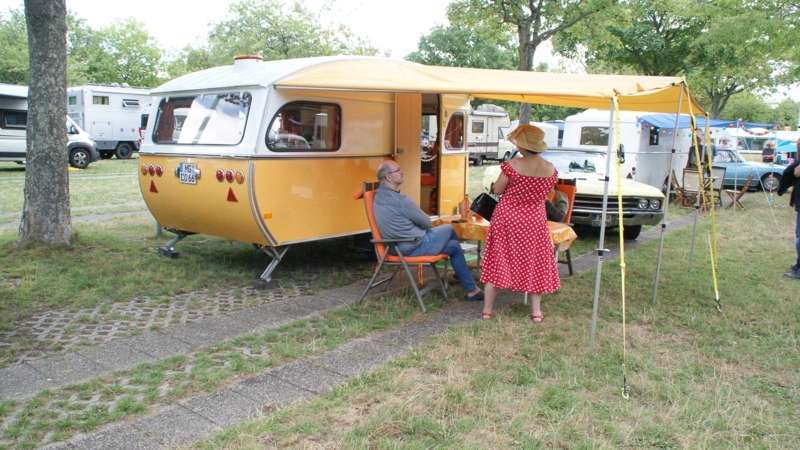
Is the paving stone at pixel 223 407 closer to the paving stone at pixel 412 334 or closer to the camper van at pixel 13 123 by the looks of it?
the paving stone at pixel 412 334

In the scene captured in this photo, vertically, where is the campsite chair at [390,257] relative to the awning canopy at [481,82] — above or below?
below

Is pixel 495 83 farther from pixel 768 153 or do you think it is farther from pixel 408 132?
pixel 768 153

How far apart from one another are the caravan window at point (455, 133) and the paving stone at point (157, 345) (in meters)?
4.67

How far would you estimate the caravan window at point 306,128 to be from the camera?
592 cm

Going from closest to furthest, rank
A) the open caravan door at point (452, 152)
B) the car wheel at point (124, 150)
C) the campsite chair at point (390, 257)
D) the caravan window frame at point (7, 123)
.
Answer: the campsite chair at point (390, 257)
the open caravan door at point (452, 152)
the caravan window frame at point (7, 123)
the car wheel at point (124, 150)

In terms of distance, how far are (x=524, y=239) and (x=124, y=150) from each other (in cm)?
2219

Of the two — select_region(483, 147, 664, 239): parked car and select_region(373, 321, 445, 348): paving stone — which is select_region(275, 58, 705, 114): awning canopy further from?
select_region(483, 147, 664, 239): parked car

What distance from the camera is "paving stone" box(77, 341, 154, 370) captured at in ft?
13.6

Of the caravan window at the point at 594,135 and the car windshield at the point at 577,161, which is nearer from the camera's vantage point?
the car windshield at the point at 577,161

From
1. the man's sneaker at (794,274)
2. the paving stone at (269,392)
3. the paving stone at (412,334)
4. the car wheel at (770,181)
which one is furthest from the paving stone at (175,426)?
the car wheel at (770,181)

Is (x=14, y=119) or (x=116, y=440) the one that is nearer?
(x=116, y=440)

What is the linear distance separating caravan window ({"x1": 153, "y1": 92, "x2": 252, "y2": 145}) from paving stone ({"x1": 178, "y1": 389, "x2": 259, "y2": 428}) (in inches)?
114

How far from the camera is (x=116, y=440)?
3.14m

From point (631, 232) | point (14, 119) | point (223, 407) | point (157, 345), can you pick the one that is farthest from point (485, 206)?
point (14, 119)
